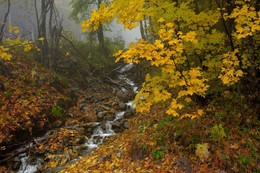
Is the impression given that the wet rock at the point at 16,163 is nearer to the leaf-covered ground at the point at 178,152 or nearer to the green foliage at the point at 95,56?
the leaf-covered ground at the point at 178,152

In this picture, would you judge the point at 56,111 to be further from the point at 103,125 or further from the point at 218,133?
the point at 218,133

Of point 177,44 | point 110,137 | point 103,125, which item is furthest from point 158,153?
point 103,125

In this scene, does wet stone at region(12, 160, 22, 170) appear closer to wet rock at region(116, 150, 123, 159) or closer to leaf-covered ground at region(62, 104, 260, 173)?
leaf-covered ground at region(62, 104, 260, 173)

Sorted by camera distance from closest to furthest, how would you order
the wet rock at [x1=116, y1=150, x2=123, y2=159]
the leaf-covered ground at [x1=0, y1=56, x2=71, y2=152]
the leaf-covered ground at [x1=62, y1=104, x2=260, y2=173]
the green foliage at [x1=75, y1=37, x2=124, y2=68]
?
1. the leaf-covered ground at [x1=62, y1=104, x2=260, y2=173]
2. the wet rock at [x1=116, y1=150, x2=123, y2=159]
3. the leaf-covered ground at [x1=0, y1=56, x2=71, y2=152]
4. the green foliage at [x1=75, y1=37, x2=124, y2=68]

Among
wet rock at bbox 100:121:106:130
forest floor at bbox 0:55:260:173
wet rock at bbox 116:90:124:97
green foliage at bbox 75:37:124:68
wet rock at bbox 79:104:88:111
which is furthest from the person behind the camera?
green foliage at bbox 75:37:124:68

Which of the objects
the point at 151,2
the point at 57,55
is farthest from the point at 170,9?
the point at 57,55

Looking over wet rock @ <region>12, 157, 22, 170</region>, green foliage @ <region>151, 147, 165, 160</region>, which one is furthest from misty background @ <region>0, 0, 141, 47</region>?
green foliage @ <region>151, 147, 165, 160</region>

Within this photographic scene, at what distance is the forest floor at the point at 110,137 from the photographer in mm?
5523

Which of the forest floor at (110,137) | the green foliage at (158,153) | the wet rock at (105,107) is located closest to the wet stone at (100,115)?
the forest floor at (110,137)

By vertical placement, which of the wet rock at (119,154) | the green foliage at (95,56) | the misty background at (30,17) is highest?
the misty background at (30,17)

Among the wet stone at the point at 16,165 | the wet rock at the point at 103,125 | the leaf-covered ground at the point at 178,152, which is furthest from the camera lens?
the wet rock at the point at 103,125

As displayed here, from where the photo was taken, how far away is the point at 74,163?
7258 mm

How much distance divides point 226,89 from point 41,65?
1148 centimetres

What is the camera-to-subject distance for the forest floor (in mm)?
5523
